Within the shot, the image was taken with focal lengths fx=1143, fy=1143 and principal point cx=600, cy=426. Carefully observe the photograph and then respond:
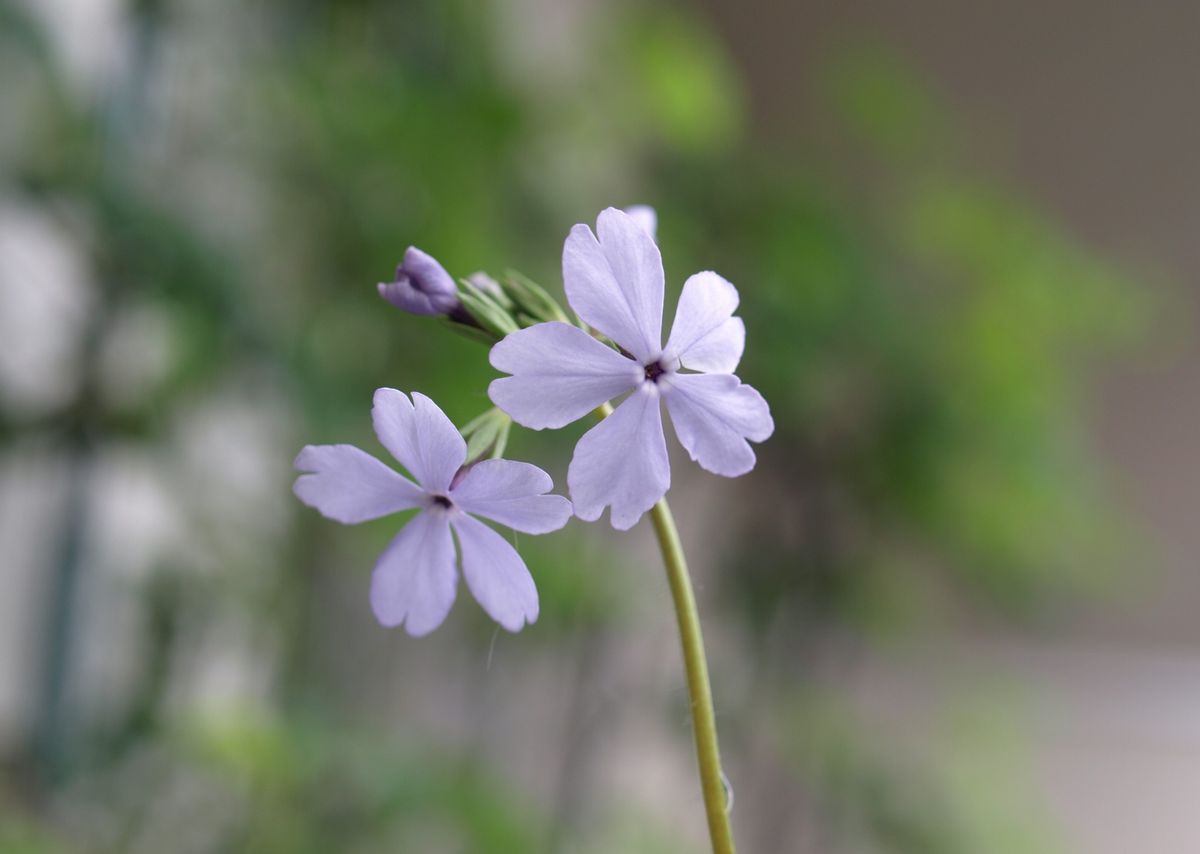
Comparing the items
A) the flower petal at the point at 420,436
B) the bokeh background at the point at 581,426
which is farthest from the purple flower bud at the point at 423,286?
the bokeh background at the point at 581,426

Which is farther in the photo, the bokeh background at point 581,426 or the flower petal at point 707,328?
the bokeh background at point 581,426

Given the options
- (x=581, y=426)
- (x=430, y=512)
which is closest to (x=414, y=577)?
(x=430, y=512)

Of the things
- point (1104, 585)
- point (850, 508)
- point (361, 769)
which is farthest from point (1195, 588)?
point (361, 769)

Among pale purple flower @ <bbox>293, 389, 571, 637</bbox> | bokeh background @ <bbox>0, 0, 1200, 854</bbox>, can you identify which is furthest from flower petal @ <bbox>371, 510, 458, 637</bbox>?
bokeh background @ <bbox>0, 0, 1200, 854</bbox>

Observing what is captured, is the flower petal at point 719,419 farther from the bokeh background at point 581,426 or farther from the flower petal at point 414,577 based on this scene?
the bokeh background at point 581,426

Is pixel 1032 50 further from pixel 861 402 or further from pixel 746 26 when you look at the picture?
pixel 861 402

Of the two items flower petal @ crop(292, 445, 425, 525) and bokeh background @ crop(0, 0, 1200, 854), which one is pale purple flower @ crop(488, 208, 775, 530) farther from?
bokeh background @ crop(0, 0, 1200, 854)
